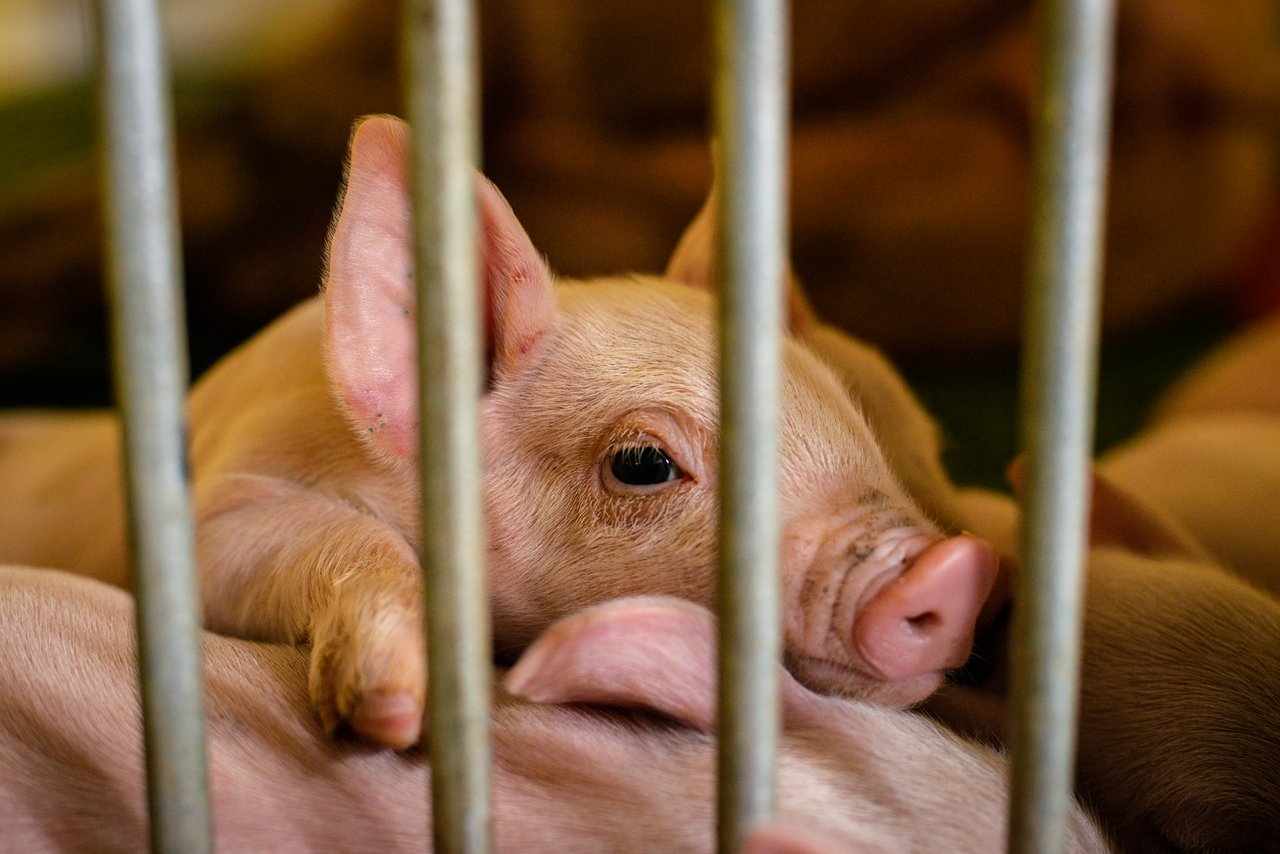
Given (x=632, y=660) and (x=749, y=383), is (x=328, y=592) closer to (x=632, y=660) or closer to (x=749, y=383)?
(x=632, y=660)

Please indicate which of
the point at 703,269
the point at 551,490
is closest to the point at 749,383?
the point at 551,490

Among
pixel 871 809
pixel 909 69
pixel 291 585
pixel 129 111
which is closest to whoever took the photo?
pixel 129 111

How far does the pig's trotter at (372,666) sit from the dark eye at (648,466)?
0.89ft

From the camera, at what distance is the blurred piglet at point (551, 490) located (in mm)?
1178

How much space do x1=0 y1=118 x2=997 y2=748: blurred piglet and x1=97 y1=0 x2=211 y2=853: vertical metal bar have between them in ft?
0.64

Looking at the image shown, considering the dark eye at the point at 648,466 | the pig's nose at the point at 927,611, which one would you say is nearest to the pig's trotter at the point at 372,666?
the dark eye at the point at 648,466

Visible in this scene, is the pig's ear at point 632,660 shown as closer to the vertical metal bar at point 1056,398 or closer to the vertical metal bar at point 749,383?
the vertical metal bar at point 749,383

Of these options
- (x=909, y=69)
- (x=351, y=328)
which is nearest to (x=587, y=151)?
(x=909, y=69)

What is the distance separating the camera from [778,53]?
839 millimetres

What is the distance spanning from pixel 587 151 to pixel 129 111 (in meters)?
3.53

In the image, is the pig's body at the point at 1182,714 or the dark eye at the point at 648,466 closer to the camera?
the pig's body at the point at 1182,714

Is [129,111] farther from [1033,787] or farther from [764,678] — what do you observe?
[1033,787]

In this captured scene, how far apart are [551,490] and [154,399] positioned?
0.58m

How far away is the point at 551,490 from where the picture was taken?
1382 millimetres
